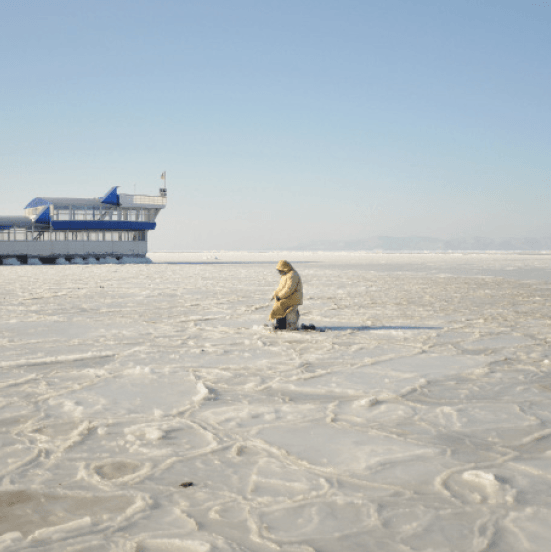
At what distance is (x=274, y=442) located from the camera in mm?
3730

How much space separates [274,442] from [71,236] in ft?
144

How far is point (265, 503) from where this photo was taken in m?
2.83

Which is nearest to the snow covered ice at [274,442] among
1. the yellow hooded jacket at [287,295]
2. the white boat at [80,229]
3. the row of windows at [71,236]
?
the yellow hooded jacket at [287,295]

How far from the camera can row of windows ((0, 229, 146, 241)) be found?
4128 centimetres

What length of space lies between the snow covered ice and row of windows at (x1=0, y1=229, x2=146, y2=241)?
3664 cm

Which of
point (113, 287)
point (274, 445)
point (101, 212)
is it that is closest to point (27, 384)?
point (274, 445)

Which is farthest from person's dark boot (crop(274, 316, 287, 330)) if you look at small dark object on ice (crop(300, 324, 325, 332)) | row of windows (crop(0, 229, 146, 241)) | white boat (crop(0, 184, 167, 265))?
row of windows (crop(0, 229, 146, 241))

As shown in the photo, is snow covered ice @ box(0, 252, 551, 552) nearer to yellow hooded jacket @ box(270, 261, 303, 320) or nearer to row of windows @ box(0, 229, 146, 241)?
yellow hooded jacket @ box(270, 261, 303, 320)

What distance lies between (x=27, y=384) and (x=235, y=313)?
20.5 ft

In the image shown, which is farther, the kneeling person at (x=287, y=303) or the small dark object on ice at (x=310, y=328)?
the small dark object on ice at (x=310, y=328)

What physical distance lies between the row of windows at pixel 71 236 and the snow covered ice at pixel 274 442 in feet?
120

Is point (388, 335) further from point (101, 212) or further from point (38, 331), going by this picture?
point (101, 212)

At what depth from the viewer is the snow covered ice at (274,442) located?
2572 millimetres

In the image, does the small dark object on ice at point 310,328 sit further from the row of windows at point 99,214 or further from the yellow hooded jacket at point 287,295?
the row of windows at point 99,214
